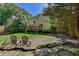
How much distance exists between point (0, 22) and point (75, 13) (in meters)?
0.61

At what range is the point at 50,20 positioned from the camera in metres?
1.30

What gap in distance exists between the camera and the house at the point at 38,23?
1293 millimetres

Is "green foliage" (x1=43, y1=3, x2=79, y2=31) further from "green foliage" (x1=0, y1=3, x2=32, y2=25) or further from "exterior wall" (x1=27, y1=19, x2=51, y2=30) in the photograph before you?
"green foliage" (x1=0, y1=3, x2=32, y2=25)

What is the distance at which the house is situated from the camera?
129 cm

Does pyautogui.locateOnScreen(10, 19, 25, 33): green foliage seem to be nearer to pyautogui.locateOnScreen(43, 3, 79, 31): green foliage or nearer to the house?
the house

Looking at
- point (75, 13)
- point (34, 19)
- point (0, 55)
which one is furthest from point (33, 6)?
point (0, 55)

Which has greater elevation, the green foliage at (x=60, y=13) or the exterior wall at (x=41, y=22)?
the green foliage at (x=60, y=13)

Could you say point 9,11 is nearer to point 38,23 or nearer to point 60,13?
point 38,23

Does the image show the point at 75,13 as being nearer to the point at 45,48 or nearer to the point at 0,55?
the point at 45,48

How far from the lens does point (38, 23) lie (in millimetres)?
1303

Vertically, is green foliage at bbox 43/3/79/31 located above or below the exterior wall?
above

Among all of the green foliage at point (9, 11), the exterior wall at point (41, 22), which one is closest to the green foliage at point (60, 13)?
the exterior wall at point (41, 22)

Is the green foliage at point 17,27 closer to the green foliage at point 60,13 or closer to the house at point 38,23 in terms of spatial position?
the house at point 38,23

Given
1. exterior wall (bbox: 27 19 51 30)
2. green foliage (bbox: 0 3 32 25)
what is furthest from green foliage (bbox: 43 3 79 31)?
green foliage (bbox: 0 3 32 25)
